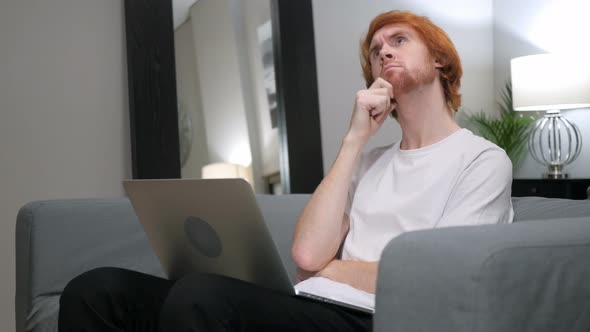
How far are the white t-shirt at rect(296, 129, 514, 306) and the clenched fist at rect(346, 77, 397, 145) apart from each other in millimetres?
92

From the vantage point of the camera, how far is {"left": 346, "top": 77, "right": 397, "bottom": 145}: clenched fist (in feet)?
5.78

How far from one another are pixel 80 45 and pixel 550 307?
284 cm

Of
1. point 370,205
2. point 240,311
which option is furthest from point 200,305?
point 370,205

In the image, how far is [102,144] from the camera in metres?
3.40

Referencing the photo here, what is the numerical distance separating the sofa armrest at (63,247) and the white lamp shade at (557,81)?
241 cm

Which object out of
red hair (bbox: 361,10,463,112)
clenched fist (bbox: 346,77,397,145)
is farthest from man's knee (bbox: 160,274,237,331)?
red hair (bbox: 361,10,463,112)

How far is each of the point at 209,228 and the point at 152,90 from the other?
2028mm

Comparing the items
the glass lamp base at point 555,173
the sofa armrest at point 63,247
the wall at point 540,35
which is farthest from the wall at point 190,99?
the wall at point 540,35

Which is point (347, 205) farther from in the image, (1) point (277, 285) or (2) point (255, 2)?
(2) point (255, 2)

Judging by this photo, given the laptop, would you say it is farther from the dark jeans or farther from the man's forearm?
the man's forearm

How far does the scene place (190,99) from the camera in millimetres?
3451

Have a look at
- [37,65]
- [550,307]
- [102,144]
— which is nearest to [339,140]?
[102,144]

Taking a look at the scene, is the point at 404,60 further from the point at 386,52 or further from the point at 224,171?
the point at 224,171

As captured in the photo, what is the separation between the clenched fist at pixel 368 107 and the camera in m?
1.76
